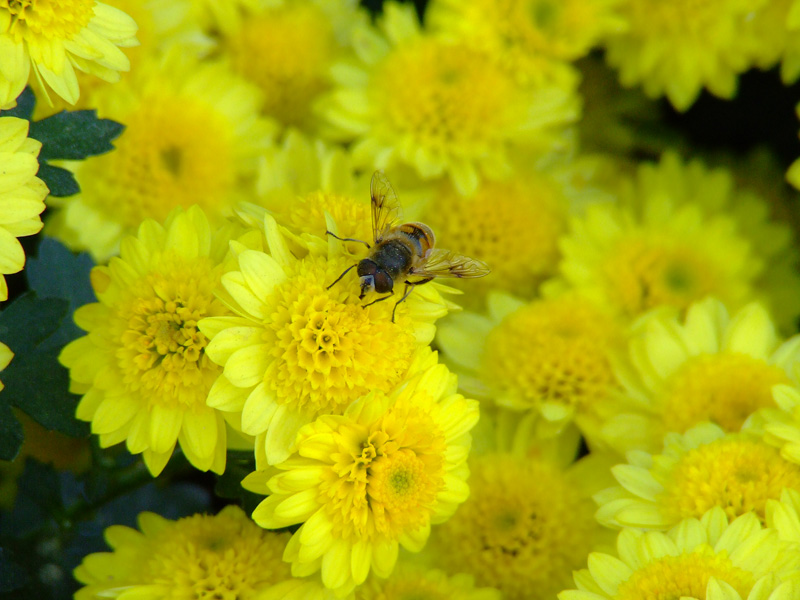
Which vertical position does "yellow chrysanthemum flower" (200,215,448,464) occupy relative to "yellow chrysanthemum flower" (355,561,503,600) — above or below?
above

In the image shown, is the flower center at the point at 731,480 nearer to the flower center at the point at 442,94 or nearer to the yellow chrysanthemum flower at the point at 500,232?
the yellow chrysanthemum flower at the point at 500,232

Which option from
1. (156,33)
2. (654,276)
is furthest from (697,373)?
(156,33)

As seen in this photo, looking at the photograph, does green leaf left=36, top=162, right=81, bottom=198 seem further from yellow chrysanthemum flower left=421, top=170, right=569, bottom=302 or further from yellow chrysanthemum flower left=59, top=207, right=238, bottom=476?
yellow chrysanthemum flower left=421, top=170, right=569, bottom=302

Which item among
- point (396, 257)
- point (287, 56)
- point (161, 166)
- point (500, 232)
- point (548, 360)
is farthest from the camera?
point (287, 56)

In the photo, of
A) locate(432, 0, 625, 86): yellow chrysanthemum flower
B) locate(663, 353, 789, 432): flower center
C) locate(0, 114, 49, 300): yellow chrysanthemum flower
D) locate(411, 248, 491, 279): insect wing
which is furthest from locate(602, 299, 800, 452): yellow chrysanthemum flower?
locate(0, 114, 49, 300): yellow chrysanthemum flower

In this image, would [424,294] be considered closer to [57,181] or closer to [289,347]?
[289,347]

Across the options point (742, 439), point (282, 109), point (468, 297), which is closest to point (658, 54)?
point (468, 297)

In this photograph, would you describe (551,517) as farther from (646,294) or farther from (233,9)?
(233,9)
